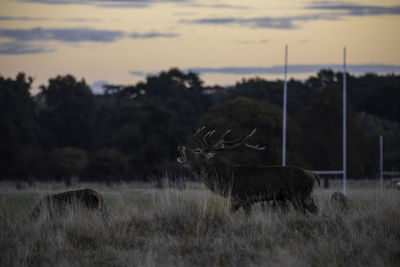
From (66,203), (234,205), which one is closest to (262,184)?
(234,205)

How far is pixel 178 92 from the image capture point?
219ft

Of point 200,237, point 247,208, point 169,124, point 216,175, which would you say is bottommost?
point 200,237

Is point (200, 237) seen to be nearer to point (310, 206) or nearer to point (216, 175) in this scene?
point (310, 206)

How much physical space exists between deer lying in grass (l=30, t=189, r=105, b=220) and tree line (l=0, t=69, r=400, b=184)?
18523 mm

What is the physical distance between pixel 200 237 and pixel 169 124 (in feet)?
133

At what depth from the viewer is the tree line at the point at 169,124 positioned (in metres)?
41.1

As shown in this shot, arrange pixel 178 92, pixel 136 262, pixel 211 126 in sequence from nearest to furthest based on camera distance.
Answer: pixel 136 262, pixel 211 126, pixel 178 92

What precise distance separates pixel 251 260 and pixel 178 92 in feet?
187

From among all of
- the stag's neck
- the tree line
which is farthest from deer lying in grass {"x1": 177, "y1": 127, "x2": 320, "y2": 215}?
the tree line

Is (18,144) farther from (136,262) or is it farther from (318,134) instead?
(136,262)

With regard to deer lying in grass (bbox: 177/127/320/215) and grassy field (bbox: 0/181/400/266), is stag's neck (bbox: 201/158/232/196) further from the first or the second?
grassy field (bbox: 0/181/400/266)

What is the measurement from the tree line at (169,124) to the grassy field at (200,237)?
19.5 m

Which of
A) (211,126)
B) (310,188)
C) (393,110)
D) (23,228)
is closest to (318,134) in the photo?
(211,126)

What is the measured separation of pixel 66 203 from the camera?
41.1 ft
